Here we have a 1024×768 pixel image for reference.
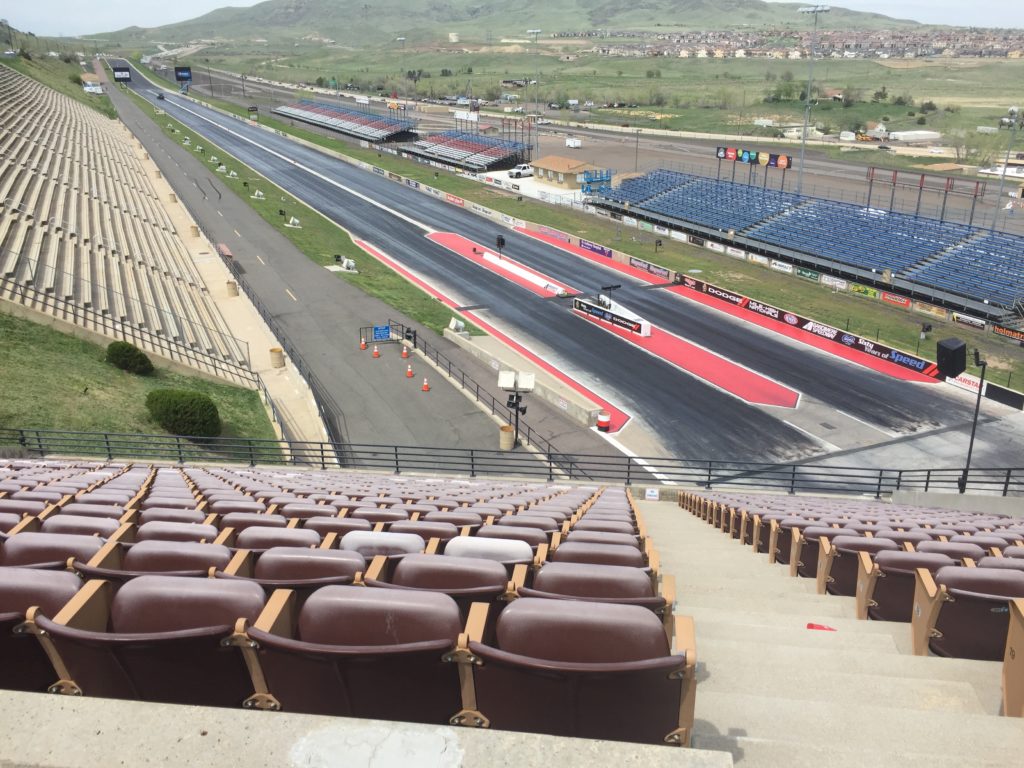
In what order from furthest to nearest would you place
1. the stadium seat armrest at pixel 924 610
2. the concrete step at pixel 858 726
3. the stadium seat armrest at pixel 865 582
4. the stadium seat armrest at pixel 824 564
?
the stadium seat armrest at pixel 824 564, the stadium seat armrest at pixel 865 582, the stadium seat armrest at pixel 924 610, the concrete step at pixel 858 726

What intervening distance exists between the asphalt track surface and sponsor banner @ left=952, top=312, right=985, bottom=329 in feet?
31.9

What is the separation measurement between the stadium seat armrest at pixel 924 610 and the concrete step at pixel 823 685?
0.63 meters

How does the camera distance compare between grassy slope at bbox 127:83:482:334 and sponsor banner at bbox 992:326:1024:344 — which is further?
grassy slope at bbox 127:83:482:334

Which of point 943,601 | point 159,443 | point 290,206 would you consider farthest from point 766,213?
point 943,601

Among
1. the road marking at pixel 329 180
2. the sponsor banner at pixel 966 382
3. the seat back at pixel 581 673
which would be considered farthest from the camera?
the road marking at pixel 329 180

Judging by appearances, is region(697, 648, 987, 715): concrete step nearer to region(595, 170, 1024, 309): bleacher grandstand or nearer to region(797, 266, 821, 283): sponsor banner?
region(595, 170, 1024, 309): bleacher grandstand

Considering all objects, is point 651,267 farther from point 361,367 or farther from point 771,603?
point 771,603

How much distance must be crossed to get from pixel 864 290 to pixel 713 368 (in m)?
17.5

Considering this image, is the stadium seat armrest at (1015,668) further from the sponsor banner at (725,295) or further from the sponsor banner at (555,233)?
the sponsor banner at (555,233)

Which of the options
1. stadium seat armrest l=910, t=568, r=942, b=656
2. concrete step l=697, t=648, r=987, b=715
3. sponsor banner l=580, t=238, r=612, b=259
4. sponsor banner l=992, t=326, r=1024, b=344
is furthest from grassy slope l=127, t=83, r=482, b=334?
concrete step l=697, t=648, r=987, b=715

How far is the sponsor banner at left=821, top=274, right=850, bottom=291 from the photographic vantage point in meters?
49.0

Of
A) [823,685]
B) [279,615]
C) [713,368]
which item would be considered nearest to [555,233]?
[713,368]

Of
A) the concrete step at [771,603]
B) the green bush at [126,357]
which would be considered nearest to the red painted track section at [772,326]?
the concrete step at [771,603]

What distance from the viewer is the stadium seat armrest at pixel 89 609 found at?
3572 millimetres
